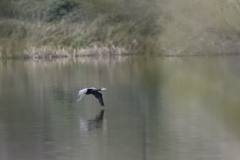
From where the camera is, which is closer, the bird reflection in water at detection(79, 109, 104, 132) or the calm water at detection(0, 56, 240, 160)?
the calm water at detection(0, 56, 240, 160)

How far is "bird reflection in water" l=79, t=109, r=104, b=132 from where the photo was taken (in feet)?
33.9

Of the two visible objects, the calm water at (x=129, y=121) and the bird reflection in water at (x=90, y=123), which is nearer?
the calm water at (x=129, y=121)

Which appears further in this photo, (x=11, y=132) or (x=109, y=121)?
(x=109, y=121)

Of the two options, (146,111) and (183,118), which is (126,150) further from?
(146,111)

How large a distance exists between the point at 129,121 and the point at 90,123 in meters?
0.70

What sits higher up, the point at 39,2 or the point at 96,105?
the point at 39,2

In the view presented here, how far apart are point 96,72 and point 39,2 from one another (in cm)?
456

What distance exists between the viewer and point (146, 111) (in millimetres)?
12398

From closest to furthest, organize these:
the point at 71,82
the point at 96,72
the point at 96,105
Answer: the point at 96,105, the point at 71,82, the point at 96,72

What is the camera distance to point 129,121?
10.9 metres

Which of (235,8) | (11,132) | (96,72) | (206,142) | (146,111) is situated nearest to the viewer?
(235,8)

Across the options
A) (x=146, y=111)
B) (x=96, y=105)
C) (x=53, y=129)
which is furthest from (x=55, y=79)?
(x=53, y=129)

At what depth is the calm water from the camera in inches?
208

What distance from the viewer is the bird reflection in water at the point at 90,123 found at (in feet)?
33.9
